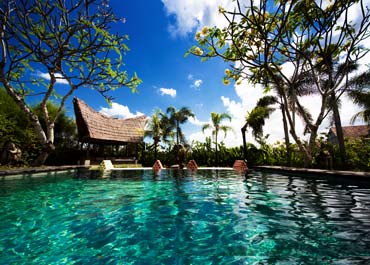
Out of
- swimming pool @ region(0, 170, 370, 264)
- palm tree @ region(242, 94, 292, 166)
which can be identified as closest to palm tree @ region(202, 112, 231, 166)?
palm tree @ region(242, 94, 292, 166)

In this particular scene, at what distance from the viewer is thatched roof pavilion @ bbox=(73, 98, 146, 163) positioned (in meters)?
18.5

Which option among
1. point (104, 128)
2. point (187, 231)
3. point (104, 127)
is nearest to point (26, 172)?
point (187, 231)

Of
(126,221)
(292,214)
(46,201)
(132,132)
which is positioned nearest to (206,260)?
(126,221)

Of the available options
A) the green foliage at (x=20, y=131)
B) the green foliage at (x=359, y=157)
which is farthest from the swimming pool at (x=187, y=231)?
the green foliage at (x=20, y=131)

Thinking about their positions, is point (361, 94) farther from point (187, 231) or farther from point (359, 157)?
point (187, 231)

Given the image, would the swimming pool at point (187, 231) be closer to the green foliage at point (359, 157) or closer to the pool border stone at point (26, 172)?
the pool border stone at point (26, 172)

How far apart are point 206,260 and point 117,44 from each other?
8.66 m

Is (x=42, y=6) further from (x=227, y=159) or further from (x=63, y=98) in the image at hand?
(x=227, y=159)

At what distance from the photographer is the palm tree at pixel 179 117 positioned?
23.7 m

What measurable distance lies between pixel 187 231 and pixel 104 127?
64.8ft

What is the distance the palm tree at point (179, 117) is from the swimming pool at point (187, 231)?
19392 millimetres

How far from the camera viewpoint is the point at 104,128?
66.7ft

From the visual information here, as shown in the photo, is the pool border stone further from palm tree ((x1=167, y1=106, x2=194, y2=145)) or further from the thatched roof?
palm tree ((x1=167, y1=106, x2=194, y2=145))

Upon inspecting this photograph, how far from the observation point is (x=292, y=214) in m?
3.30
